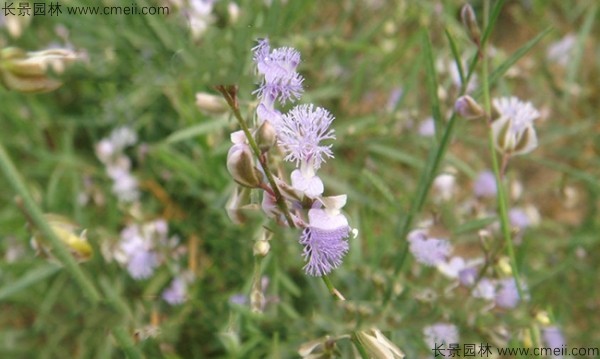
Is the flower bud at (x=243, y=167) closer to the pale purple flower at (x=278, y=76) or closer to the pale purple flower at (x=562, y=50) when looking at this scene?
the pale purple flower at (x=278, y=76)

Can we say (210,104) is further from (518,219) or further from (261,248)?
(518,219)

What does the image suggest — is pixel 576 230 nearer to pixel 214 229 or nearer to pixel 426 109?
pixel 426 109

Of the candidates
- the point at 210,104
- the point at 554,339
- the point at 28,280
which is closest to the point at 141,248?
the point at 28,280

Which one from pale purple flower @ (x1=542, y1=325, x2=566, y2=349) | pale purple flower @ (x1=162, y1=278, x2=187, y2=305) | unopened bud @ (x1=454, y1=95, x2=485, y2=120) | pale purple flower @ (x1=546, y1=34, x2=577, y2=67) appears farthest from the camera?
pale purple flower @ (x1=546, y1=34, x2=577, y2=67)

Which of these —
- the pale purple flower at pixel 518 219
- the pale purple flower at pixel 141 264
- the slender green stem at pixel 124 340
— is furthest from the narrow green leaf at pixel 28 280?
the pale purple flower at pixel 518 219

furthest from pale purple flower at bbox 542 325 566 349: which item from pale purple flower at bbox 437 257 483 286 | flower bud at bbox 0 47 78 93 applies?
flower bud at bbox 0 47 78 93

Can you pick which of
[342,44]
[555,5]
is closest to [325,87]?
[342,44]

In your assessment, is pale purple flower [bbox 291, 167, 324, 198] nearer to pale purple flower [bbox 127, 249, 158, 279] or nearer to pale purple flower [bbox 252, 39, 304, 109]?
pale purple flower [bbox 252, 39, 304, 109]
